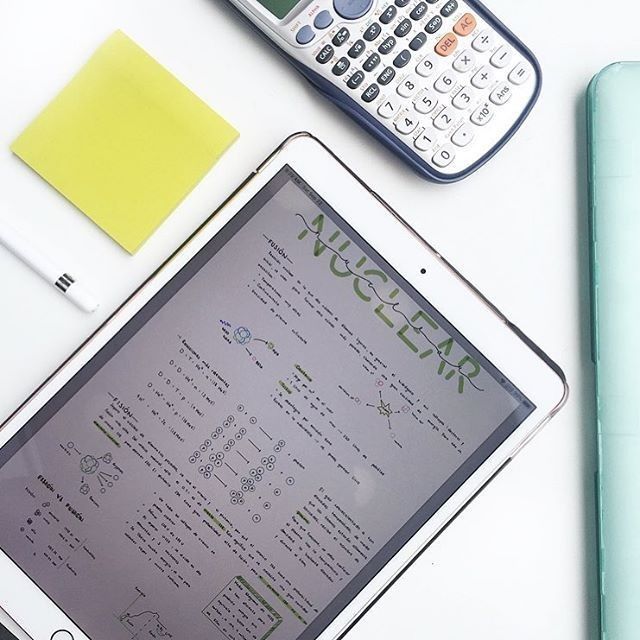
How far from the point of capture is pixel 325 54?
0.48 m

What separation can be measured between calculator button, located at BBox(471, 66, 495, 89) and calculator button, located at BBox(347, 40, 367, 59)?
0.20ft

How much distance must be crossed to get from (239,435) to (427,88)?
21 centimetres

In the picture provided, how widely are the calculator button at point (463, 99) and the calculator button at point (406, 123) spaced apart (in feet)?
0.08

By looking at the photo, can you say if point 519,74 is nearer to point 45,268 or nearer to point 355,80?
point 355,80

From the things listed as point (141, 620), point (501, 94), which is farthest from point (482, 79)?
point (141, 620)

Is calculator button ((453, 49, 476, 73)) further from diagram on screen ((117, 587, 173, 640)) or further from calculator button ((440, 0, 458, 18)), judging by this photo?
diagram on screen ((117, 587, 173, 640))

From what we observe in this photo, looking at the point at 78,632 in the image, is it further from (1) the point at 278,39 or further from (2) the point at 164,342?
(1) the point at 278,39

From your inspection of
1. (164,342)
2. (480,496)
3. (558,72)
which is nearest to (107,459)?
(164,342)

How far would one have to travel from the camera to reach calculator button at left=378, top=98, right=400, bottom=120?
1.58 ft

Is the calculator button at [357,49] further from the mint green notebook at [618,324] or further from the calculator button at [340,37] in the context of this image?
the mint green notebook at [618,324]

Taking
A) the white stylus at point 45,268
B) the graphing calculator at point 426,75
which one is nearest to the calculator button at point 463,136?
the graphing calculator at point 426,75

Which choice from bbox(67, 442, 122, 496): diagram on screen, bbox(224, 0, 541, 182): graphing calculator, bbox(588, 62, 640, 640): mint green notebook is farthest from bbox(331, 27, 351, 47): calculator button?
bbox(67, 442, 122, 496): diagram on screen

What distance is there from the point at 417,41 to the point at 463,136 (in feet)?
0.19

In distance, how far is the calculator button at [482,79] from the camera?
0.48m
